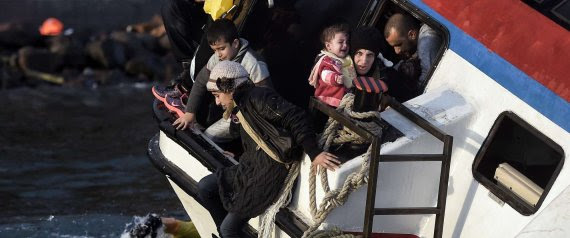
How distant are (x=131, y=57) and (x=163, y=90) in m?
8.85

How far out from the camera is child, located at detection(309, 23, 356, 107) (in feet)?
22.4

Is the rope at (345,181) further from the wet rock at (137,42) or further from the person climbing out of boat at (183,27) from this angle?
the wet rock at (137,42)

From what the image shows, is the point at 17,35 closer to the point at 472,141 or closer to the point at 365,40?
the point at 365,40

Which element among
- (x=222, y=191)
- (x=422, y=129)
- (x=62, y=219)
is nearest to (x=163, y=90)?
(x=222, y=191)

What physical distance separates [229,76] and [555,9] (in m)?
1.80

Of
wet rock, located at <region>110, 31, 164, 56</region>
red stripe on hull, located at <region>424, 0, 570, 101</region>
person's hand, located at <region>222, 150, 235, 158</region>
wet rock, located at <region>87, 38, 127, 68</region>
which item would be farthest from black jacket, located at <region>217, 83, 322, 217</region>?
wet rock, located at <region>110, 31, 164, 56</region>

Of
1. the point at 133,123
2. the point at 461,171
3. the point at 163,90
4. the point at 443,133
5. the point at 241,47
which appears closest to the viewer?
the point at 443,133

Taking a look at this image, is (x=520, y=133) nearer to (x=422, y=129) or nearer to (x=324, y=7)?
(x=422, y=129)

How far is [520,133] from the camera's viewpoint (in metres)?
6.78

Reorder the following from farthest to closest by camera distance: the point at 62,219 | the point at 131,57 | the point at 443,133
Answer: the point at 131,57
the point at 62,219
the point at 443,133

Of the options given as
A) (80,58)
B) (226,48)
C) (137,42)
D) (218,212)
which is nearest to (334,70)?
(226,48)

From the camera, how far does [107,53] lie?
16875 mm

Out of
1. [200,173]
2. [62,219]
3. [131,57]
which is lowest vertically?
[131,57]

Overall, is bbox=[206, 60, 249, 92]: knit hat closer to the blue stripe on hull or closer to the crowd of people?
the crowd of people
